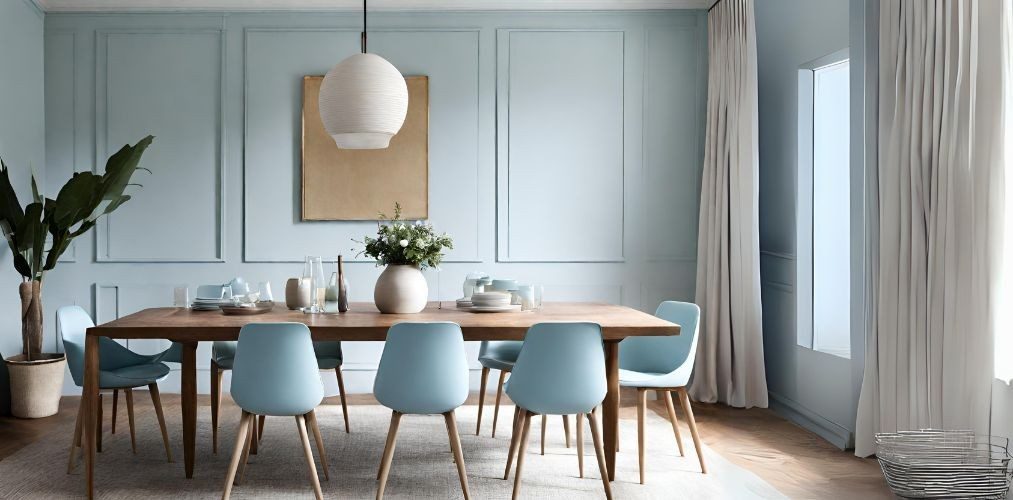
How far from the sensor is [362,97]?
137 inches

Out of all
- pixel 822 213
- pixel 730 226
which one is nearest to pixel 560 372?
pixel 822 213

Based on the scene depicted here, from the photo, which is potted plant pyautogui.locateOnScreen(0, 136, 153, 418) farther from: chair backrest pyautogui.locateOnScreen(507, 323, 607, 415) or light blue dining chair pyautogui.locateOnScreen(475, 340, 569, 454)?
chair backrest pyautogui.locateOnScreen(507, 323, 607, 415)

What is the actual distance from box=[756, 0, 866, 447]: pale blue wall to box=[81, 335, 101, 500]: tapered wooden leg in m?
3.37

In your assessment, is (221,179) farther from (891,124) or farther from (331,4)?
(891,124)

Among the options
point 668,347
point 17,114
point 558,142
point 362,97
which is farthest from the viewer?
point 558,142

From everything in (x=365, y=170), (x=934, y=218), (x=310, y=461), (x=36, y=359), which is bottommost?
(x=310, y=461)

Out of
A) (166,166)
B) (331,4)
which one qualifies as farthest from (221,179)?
(331,4)

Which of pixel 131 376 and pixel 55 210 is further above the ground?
pixel 55 210

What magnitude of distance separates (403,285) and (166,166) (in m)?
2.77

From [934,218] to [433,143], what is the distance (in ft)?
10.7

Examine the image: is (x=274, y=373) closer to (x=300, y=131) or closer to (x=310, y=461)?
(x=310, y=461)

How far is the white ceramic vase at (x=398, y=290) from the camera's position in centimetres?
355

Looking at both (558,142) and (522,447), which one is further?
(558,142)

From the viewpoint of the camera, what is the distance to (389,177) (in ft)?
18.0
